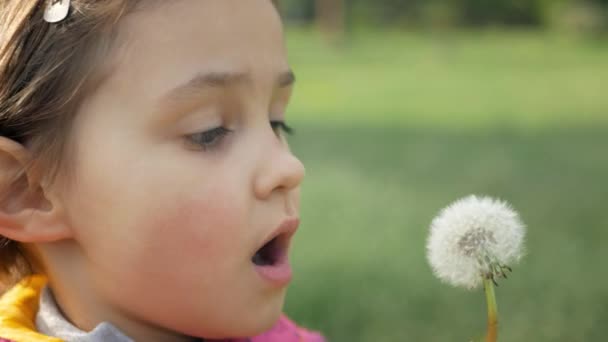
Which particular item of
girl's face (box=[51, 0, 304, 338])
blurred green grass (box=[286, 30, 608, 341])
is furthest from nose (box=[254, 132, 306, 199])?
blurred green grass (box=[286, 30, 608, 341])

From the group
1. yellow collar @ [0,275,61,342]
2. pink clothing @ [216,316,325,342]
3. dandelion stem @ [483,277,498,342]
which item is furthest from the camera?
pink clothing @ [216,316,325,342]

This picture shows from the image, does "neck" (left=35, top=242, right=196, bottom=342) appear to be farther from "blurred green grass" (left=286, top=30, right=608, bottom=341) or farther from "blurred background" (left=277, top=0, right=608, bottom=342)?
"blurred green grass" (left=286, top=30, right=608, bottom=341)

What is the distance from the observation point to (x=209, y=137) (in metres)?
1.21

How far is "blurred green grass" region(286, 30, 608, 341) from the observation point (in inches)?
81.9

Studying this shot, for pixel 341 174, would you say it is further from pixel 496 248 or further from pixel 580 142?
pixel 496 248

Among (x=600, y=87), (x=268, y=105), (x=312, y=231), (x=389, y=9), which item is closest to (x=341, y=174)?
(x=312, y=231)

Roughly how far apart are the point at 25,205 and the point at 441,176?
2.62 metres

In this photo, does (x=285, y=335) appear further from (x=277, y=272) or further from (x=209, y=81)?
(x=209, y=81)

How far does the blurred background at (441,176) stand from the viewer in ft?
6.87

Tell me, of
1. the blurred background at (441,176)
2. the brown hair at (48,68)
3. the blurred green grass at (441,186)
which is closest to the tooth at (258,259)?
the brown hair at (48,68)

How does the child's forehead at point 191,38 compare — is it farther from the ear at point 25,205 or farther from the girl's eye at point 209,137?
the ear at point 25,205

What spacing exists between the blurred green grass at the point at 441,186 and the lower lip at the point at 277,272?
75cm

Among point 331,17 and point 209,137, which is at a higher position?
point 209,137

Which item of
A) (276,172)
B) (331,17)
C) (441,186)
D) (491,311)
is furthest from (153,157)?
(331,17)
